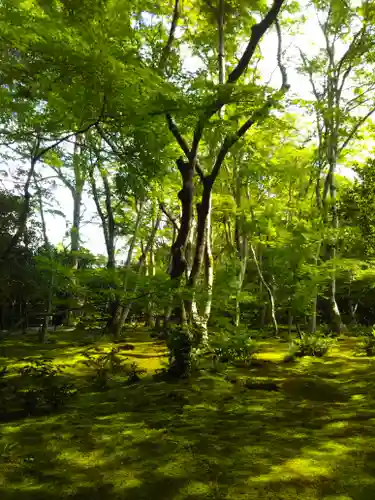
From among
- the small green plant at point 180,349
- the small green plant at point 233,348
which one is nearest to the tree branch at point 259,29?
the small green plant at point 180,349

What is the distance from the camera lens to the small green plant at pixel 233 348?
741cm

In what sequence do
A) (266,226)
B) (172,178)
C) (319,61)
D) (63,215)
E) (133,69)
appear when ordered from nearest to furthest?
(133,69)
(172,178)
(266,226)
(319,61)
(63,215)

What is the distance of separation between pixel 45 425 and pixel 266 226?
343 inches

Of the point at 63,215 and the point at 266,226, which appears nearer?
the point at 266,226

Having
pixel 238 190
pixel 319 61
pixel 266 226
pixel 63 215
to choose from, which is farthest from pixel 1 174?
pixel 319 61

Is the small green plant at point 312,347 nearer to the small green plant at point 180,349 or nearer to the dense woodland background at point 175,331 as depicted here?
the dense woodland background at point 175,331

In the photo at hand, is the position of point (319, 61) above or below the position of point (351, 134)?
above

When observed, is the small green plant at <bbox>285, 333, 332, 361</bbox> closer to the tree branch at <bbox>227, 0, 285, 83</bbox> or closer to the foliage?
the foliage

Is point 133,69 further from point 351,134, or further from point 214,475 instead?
point 351,134

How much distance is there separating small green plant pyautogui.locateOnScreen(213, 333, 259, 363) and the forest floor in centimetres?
70

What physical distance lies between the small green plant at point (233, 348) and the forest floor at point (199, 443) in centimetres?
70

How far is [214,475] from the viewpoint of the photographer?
333 centimetres

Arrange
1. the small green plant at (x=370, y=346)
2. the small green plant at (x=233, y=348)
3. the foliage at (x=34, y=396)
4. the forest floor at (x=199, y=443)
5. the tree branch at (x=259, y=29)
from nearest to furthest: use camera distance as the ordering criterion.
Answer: the forest floor at (x=199, y=443), the foliage at (x=34, y=396), the tree branch at (x=259, y=29), the small green plant at (x=233, y=348), the small green plant at (x=370, y=346)

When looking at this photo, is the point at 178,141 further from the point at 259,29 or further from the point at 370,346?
the point at 370,346
